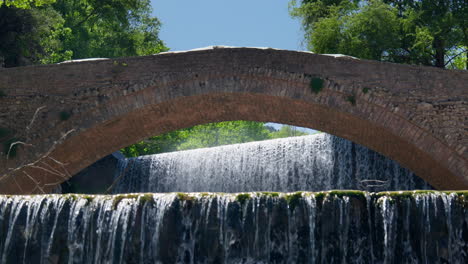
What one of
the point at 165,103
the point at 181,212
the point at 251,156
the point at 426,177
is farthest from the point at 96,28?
the point at 181,212

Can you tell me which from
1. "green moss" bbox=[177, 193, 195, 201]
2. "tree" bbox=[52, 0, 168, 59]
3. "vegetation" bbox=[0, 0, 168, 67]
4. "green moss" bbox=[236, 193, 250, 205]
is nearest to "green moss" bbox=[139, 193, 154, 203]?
"green moss" bbox=[177, 193, 195, 201]

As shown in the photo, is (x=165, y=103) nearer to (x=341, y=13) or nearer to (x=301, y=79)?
(x=301, y=79)

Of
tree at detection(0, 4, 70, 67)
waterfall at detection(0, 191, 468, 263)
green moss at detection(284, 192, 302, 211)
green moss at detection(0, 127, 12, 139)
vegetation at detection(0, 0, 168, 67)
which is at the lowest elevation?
waterfall at detection(0, 191, 468, 263)

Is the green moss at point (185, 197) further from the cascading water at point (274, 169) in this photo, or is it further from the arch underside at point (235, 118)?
the cascading water at point (274, 169)

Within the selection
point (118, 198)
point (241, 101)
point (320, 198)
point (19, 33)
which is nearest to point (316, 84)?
point (241, 101)

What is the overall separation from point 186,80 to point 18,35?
5057 millimetres

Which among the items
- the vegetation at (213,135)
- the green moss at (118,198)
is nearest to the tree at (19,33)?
the green moss at (118,198)

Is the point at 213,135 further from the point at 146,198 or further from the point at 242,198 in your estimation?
the point at 242,198

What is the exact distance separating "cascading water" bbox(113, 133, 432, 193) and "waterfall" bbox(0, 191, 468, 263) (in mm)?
5505

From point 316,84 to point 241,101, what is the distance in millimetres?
1442

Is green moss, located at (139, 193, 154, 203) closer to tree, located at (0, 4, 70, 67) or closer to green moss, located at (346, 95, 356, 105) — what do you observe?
green moss, located at (346, 95, 356, 105)

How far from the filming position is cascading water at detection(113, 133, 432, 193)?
1466 cm

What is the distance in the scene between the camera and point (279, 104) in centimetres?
1294

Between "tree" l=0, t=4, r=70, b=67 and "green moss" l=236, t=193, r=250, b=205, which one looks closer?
"green moss" l=236, t=193, r=250, b=205
